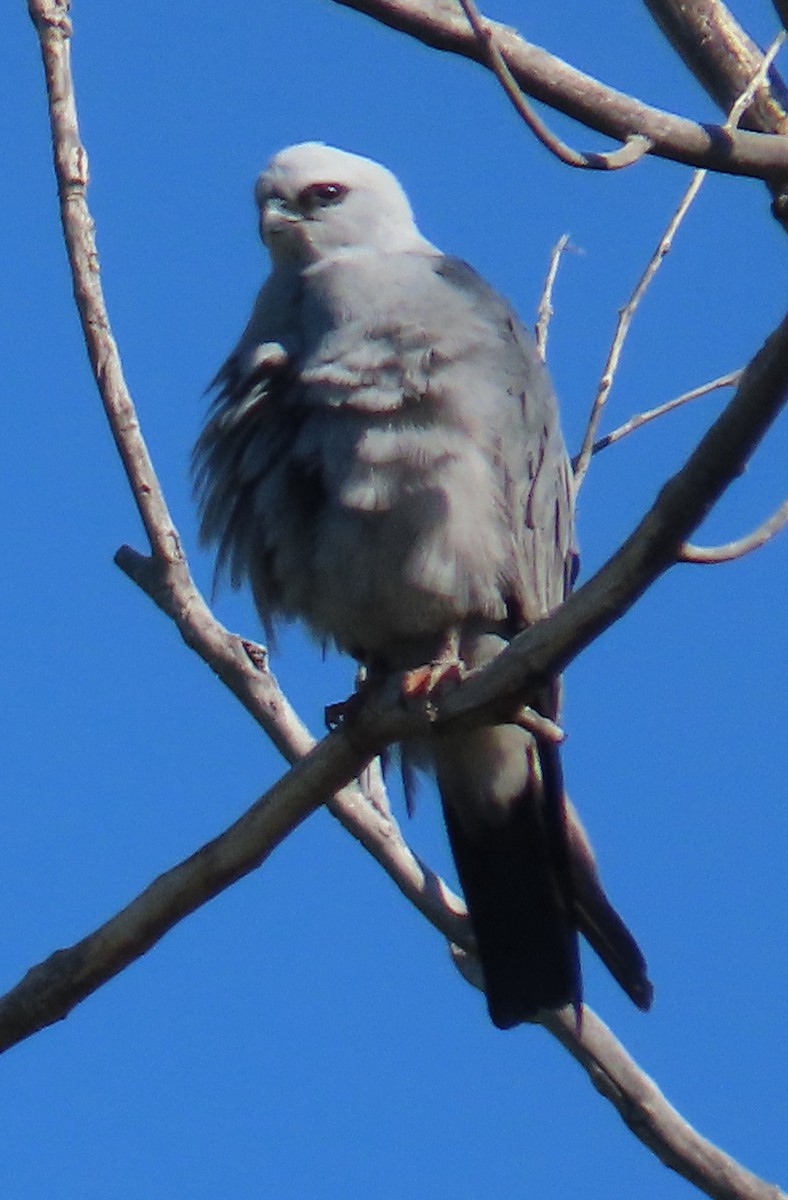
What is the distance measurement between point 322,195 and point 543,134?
223 centimetres

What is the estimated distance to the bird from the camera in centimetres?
398

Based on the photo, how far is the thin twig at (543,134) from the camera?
2617 millimetres

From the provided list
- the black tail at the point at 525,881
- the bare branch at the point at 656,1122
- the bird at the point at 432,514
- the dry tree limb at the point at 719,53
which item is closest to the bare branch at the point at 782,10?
the dry tree limb at the point at 719,53

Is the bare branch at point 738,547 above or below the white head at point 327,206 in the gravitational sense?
below

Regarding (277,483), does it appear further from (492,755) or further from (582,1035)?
(582,1035)

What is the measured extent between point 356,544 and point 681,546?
1.40m

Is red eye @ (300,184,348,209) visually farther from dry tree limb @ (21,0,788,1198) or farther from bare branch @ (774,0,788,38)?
bare branch @ (774,0,788,38)

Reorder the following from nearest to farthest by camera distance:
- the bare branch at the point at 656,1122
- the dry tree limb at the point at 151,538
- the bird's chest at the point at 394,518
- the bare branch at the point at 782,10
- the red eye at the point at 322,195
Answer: the bare branch at the point at 782,10, the bare branch at the point at 656,1122, the dry tree limb at the point at 151,538, the bird's chest at the point at 394,518, the red eye at the point at 322,195

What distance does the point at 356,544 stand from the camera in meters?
4.04

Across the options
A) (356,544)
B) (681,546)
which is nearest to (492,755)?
(356,544)

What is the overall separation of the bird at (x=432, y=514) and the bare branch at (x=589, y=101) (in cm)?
123

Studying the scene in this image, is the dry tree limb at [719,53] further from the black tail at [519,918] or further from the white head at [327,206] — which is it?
the black tail at [519,918]

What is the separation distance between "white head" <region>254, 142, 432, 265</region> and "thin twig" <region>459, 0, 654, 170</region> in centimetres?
189

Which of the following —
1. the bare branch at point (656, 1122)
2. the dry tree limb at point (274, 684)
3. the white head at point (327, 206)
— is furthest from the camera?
the white head at point (327, 206)
